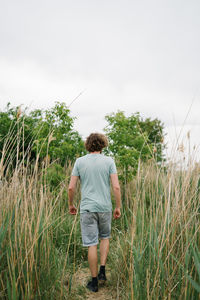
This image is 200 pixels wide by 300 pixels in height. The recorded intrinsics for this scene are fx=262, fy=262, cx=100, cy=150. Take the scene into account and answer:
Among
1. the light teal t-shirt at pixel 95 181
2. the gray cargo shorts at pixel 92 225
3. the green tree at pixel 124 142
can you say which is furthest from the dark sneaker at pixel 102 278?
the green tree at pixel 124 142

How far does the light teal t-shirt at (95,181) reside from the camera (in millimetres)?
3111

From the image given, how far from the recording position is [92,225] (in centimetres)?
311

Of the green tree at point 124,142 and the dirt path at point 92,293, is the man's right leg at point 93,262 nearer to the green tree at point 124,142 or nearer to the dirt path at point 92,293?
the dirt path at point 92,293

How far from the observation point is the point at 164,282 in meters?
1.85

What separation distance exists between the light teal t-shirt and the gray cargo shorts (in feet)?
0.22

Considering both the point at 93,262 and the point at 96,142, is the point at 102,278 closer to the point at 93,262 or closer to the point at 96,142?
the point at 93,262

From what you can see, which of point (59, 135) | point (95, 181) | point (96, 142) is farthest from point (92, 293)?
point (59, 135)

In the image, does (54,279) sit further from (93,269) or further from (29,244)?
(93,269)

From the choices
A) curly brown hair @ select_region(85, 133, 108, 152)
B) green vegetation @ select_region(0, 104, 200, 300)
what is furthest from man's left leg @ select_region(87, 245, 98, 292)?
curly brown hair @ select_region(85, 133, 108, 152)

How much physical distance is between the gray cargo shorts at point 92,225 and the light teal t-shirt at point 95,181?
67 millimetres

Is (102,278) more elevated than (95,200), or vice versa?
(95,200)

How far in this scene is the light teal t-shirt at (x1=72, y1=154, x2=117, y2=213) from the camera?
122 inches

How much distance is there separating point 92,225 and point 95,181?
0.52 m

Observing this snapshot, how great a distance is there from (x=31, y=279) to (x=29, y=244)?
0.83ft
